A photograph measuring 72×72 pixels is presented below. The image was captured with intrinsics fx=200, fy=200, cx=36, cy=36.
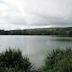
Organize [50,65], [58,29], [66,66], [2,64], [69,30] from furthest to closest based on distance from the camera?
[58,29], [69,30], [50,65], [2,64], [66,66]

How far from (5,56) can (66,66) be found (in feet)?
14.0

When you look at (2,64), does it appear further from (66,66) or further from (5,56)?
(66,66)

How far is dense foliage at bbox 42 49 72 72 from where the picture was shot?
32.5 feet

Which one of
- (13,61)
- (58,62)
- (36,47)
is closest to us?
(58,62)

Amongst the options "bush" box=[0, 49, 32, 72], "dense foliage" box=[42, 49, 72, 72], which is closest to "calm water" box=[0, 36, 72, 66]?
"bush" box=[0, 49, 32, 72]

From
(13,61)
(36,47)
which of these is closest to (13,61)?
(13,61)

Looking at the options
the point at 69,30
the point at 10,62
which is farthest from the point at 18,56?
the point at 69,30

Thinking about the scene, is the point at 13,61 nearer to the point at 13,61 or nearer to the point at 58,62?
the point at 13,61

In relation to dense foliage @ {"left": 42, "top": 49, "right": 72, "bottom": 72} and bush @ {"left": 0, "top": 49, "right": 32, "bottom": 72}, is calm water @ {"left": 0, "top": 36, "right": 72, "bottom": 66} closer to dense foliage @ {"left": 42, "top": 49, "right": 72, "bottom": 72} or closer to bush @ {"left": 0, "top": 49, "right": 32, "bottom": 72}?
bush @ {"left": 0, "top": 49, "right": 32, "bottom": 72}

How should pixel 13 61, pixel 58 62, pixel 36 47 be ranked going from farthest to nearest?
pixel 36 47 → pixel 13 61 → pixel 58 62

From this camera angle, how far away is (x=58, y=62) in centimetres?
1127

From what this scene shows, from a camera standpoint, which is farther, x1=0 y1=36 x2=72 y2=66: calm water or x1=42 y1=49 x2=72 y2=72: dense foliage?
x1=0 y1=36 x2=72 y2=66: calm water

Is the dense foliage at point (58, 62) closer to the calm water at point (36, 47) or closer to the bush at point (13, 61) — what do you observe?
the bush at point (13, 61)

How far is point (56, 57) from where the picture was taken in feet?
43.3
